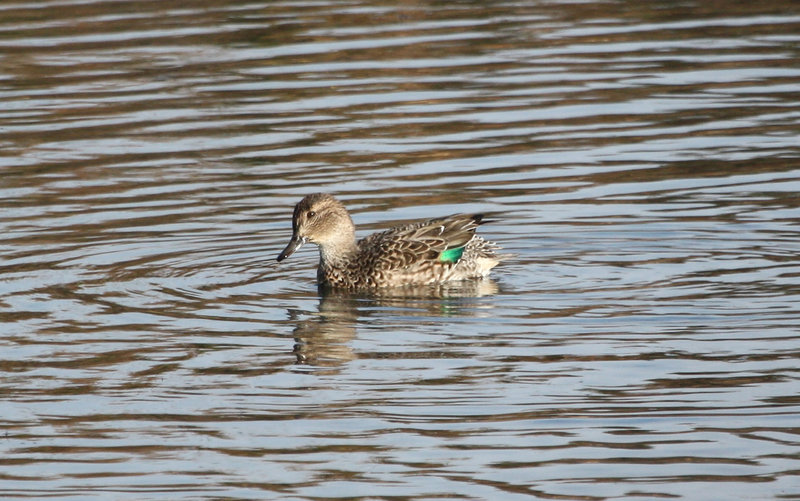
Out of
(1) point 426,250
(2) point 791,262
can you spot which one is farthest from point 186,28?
(2) point 791,262

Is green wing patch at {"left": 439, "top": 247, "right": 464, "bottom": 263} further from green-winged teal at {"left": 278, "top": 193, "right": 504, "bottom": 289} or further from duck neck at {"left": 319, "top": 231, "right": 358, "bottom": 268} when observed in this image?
duck neck at {"left": 319, "top": 231, "right": 358, "bottom": 268}

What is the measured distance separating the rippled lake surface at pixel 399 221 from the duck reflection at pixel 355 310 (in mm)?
42

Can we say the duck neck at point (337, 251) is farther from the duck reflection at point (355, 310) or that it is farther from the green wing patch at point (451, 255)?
the green wing patch at point (451, 255)

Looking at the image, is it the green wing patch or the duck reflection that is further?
the green wing patch

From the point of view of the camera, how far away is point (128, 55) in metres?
20.5

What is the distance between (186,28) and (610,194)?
888cm

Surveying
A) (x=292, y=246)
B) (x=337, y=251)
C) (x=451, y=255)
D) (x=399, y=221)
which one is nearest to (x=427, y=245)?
(x=451, y=255)

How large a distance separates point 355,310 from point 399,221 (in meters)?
2.64

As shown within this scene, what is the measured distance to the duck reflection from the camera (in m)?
10.6

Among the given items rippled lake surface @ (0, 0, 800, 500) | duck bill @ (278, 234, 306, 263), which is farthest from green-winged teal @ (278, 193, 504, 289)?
rippled lake surface @ (0, 0, 800, 500)

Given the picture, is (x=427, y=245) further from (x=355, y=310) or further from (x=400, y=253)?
(x=355, y=310)

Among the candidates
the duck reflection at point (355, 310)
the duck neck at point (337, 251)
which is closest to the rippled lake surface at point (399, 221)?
the duck reflection at point (355, 310)

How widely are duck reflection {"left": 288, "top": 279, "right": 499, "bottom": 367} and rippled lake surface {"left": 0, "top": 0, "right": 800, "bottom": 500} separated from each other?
0.14ft

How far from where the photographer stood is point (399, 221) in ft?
47.6
